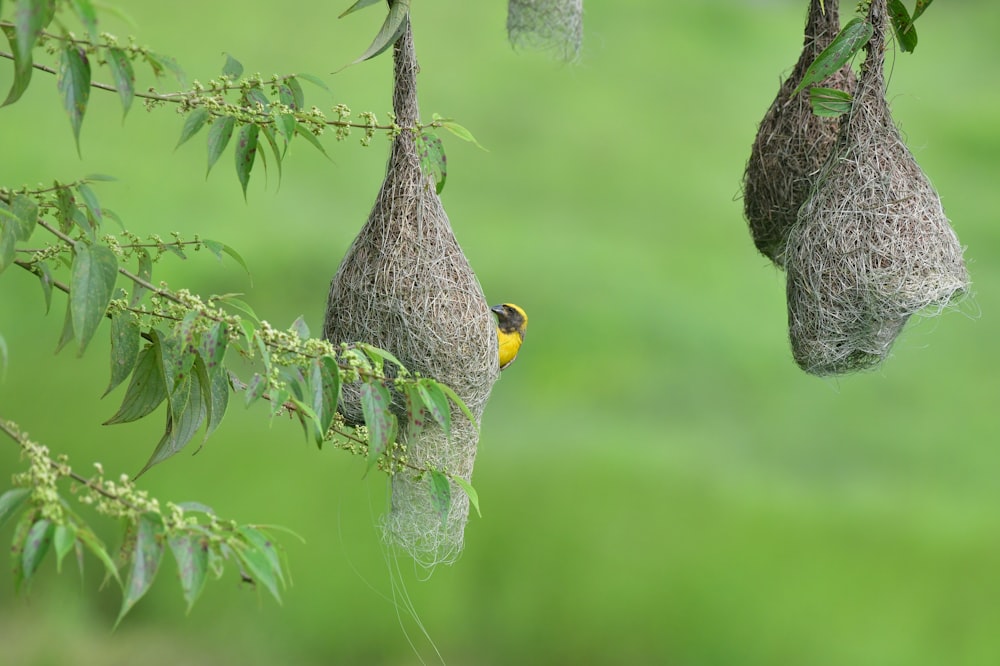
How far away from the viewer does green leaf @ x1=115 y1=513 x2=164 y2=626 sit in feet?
3.46

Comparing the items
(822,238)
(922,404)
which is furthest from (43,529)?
(922,404)

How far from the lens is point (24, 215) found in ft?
4.25

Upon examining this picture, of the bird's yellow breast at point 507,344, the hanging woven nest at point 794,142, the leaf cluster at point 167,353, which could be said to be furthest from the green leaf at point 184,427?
the hanging woven nest at point 794,142

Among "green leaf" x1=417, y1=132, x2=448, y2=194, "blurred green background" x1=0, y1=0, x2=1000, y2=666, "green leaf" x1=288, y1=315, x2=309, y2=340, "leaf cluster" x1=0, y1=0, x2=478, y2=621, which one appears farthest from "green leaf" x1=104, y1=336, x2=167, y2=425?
"blurred green background" x1=0, y1=0, x2=1000, y2=666

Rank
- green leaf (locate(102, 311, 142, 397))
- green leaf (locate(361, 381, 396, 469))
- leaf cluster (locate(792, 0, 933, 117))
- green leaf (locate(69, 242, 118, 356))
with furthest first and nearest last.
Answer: leaf cluster (locate(792, 0, 933, 117)), green leaf (locate(102, 311, 142, 397)), green leaf (locate(361, 381, 396, 469)), green leaf (locate(69, 242, 118, 356))

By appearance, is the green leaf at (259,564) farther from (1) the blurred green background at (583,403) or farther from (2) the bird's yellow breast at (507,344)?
(1) the blurred green background at (583,403)

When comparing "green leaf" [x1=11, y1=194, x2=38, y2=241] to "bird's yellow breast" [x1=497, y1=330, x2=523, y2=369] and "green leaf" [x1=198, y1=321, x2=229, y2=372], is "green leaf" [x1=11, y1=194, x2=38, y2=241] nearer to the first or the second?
"green leaf" [x1=198, y1=321, x2=229, y2=372]

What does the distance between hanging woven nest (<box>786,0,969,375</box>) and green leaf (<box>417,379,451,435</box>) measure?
1.07 meters

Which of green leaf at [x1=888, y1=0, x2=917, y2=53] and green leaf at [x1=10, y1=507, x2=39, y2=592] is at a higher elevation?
green leaf at [x1=888, y1=0, x2=917, y2=53]

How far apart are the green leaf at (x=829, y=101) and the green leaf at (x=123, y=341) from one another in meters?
1.28

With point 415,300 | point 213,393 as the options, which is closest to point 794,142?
point 415,300

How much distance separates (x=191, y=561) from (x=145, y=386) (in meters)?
0.51

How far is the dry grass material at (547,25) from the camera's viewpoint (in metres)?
2.04

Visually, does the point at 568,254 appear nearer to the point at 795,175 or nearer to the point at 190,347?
the point at 795,175
